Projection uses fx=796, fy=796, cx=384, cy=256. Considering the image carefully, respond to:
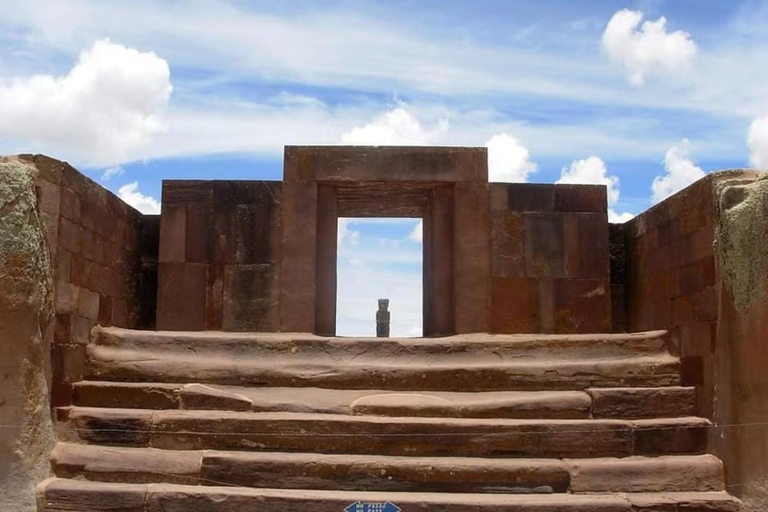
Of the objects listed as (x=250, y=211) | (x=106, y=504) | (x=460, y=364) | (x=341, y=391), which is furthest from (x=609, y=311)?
(x=106, y=504)

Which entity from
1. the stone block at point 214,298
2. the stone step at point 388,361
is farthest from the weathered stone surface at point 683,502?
the stone block at point 214,298

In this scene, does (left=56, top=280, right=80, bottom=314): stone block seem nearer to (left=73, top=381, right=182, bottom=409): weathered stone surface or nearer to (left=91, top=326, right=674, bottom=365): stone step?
(left=91, top=326, right=674, bottom=365): stone step

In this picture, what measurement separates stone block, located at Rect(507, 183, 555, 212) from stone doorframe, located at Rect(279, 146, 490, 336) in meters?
0.31

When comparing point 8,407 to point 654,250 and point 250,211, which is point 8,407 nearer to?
point 250,211

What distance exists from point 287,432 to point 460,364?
1.79 metres

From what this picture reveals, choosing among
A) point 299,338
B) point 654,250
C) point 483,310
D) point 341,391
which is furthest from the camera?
point 483,310

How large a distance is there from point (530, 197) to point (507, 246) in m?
0.63

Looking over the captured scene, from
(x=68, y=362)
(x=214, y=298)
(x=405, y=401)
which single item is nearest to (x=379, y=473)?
(x=405, y=401)

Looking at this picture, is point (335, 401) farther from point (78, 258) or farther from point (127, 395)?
point (78, 258)

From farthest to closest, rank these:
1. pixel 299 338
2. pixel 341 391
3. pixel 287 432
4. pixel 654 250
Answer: pixel 654 250 → pixel 299 338 → pixel 341 391 → pixel 287 432

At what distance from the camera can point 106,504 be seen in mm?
5707

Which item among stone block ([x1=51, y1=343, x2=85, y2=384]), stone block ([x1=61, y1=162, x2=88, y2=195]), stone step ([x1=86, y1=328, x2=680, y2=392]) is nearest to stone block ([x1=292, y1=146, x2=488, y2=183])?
stone step ([x1=86, y1=328, x2=680, y2=392])

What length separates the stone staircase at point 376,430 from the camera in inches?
227

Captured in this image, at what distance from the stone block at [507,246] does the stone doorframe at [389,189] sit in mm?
101
